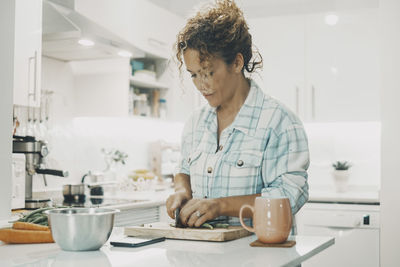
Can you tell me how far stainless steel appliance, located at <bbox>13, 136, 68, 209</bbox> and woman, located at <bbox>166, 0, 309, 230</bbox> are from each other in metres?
1.07

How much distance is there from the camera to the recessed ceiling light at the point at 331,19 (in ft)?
12.8

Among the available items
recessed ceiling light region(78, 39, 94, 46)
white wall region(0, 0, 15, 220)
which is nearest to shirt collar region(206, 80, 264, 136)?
white wall region(0, 0, 15, 220)

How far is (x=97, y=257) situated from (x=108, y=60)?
2530mm

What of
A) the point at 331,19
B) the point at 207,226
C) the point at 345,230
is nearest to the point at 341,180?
the point at 345,230

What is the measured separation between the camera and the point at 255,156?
168cm

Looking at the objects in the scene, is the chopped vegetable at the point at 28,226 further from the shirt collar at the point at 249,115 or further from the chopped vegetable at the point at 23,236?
the shirt collar at the point at 249,115

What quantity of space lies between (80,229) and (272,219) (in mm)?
475

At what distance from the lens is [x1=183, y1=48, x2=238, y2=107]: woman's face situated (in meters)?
1.75

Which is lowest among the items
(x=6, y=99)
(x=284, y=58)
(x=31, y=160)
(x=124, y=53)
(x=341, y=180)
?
(x=341, y=180)

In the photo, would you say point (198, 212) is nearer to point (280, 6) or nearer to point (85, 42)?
point (85, 42)

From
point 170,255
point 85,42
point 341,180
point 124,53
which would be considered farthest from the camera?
point 341,180

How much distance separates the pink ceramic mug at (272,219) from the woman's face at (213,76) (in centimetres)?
56

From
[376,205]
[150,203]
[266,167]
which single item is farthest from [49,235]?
Answer: [376,205]

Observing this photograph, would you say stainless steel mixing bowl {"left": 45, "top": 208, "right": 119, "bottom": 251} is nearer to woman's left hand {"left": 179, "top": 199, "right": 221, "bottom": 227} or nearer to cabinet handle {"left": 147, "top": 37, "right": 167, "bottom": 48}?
woman's left hand {"left": 179, "top": 199, "right": 221, "bottom": 227}
